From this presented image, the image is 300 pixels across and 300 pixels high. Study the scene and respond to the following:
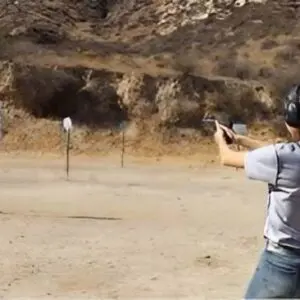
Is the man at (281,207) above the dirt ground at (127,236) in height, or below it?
above

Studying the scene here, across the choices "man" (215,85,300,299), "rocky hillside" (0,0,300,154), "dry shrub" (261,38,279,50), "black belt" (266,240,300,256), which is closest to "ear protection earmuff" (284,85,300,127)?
"man" (215,85,300,299)

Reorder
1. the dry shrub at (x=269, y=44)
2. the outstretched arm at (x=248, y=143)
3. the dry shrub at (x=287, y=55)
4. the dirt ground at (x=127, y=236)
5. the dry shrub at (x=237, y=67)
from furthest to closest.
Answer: the dry shrub at (x=237, y=67)
the dry shrub at (x=269, y=44)
the dry shrub at (x=287, y=55)
the dirt ground at (x=127, y=236)
the outstretched arm at (x=248, y=143)

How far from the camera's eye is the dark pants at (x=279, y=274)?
3.72 metres

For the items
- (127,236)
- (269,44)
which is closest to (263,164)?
(127,236)

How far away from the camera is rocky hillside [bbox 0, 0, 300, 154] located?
26.8 m

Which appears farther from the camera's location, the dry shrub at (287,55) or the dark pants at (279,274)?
the dry shrub at (287,55)

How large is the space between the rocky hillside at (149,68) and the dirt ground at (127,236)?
26.5 ft

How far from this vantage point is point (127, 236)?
10141 mm

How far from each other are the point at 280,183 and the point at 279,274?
1.21ft

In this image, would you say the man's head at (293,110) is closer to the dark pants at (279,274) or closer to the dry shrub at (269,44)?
the dark pants at (279,274)

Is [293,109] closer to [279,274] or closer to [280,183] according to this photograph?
[280,183]

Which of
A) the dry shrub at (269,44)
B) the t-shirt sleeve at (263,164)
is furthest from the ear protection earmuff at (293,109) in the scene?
the dry shrub at (269,44)

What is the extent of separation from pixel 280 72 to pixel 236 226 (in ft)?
55.9

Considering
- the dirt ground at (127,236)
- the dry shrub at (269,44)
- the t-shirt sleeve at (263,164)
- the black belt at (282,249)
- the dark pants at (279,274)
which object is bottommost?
the dirt ground at (127,236)
